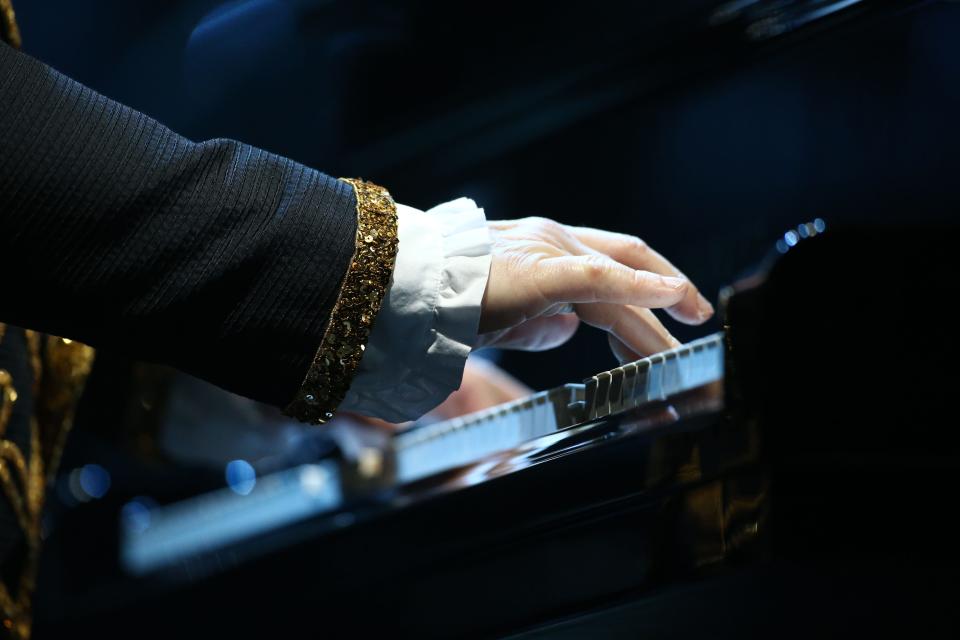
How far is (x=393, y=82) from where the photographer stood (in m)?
0.94

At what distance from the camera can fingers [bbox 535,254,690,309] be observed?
61 cm

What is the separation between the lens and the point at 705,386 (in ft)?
1.72

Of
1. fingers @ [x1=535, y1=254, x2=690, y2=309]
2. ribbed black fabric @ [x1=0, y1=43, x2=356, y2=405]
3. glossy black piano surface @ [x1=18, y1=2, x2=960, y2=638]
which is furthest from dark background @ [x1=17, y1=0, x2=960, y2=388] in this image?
ribbed black fabric @ [x1=0, y1=43, x2=356, y2=405]

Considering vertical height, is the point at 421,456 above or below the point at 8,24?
below

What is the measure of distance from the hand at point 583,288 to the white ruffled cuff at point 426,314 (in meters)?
0.01

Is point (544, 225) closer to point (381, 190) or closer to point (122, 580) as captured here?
point (381, 190)

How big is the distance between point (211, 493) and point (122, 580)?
175 mm

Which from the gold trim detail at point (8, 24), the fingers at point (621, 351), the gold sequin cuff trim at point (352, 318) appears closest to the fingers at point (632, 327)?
the fingers at point (621, 351)

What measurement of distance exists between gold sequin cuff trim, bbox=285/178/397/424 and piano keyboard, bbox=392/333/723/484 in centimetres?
13

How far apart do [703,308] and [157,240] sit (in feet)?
1.10

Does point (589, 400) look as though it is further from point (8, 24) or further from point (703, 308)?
point (8, 24)

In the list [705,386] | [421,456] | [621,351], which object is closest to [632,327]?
[621,351]

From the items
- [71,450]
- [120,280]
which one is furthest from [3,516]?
[71,450]

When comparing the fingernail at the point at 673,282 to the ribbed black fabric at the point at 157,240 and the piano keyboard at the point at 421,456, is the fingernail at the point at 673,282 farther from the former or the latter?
the ribbed black fabric at the point at 157,240
